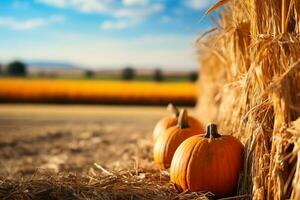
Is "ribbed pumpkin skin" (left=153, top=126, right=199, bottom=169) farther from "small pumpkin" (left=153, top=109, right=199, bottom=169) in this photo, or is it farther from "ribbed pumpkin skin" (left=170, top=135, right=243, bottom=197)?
"ribbed pumpkin skin" (left=170, top=135, right=243, bottom=197)

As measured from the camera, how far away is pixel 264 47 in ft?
12.1

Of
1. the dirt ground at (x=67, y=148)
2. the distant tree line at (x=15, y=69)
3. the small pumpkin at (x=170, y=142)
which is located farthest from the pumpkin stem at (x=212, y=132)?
the distant tree line at (x=15, y=69)

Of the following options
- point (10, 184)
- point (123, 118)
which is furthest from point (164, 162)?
point (123, 118)

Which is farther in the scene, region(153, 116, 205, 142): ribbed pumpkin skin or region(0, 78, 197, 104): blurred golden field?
region(0, 78, 197, 104): blurred golden field

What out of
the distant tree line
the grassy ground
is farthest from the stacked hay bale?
the distant tree line

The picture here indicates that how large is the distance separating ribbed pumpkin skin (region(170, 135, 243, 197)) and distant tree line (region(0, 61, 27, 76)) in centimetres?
4373

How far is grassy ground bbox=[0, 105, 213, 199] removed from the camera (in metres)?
3.89

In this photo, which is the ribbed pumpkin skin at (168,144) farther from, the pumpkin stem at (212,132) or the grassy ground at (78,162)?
the pumpkin stem at (212,132)

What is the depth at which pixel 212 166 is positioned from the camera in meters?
3.98

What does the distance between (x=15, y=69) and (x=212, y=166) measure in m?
44.8

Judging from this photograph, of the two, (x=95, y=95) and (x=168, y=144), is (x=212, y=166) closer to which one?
(x=168, y=144)

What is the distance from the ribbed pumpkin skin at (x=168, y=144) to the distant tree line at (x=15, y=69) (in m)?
42.6

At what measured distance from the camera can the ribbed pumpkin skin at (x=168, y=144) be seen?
5.01m

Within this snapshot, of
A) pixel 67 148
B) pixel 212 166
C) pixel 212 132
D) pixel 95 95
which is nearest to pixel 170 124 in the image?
pixel 212 132
